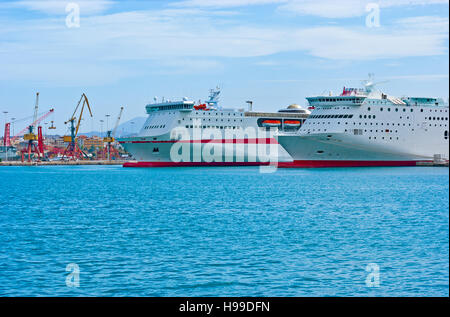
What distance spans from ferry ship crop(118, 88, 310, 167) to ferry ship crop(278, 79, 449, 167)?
6099 millimetres

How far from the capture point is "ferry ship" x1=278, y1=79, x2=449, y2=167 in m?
64.7

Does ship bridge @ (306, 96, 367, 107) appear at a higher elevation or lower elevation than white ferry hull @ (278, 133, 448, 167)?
higher

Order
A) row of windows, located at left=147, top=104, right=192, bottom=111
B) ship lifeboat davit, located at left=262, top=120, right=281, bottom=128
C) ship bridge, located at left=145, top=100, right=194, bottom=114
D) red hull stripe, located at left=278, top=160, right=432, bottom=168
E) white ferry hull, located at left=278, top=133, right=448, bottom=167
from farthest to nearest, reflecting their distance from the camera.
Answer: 1. ship lifeboat davit, located at left=262, top=120, right=281, bottom=128
2. row of windows, located at left=147, top=104, right=192, bottom=111
3. ship bridge, located at left=145, top=100, right=194, bottom=114
4. red hull stripe, located at left=278, top=160, right=432, bottom=168
5. white ferry hull, located at left=278, top=133, right=448, bottom=167

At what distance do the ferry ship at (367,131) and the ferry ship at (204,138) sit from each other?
20.0 ft

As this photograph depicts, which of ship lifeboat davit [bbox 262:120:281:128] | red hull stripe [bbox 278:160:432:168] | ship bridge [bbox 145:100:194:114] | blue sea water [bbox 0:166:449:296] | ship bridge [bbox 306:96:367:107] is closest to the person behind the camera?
blue sea water [bbox 0:166:449:296]

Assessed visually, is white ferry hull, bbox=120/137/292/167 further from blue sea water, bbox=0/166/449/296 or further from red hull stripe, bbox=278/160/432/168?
blue sea water, bbox=0/166/449/296

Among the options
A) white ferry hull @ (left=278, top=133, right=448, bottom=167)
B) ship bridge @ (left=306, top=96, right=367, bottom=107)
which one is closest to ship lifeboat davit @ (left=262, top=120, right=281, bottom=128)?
ship bridge @ (left=306, top=96, right=367, bottom=107)

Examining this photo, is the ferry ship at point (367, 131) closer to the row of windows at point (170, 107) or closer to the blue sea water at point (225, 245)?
the row of windows at point (170, 107)

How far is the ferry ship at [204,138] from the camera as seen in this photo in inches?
2869

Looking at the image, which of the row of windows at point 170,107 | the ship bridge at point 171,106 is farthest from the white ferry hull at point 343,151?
A: the row of windows at point 170,107

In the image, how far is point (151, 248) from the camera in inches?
693

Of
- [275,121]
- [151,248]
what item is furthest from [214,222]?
[275,121]

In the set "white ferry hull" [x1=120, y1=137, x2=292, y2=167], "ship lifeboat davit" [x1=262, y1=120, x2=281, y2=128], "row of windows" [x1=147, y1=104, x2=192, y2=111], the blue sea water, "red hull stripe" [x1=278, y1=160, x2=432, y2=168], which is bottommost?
the blue sea water
